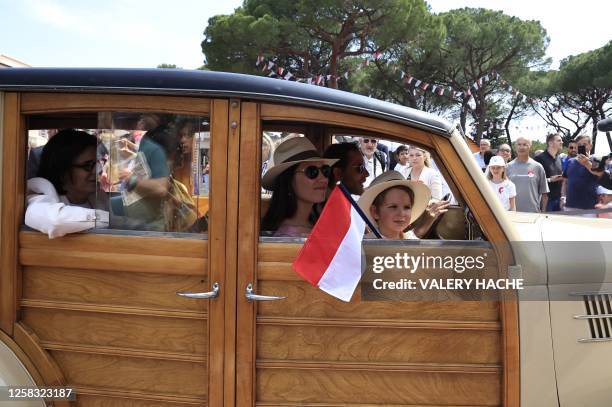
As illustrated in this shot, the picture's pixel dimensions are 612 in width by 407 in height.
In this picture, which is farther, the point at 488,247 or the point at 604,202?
the point at 604,202

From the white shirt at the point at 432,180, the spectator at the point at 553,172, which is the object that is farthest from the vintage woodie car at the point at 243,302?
the spectator at the point at 553,172

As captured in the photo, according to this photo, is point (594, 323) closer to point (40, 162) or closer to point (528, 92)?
point (40, 162)

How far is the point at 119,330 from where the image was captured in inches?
82.7

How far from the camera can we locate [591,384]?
2105 mm

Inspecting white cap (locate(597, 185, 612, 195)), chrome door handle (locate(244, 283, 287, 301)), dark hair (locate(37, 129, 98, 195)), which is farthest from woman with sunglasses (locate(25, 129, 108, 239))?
white cap (locate(597, 185, 612, 195))

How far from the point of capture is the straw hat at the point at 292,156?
96.3 inches

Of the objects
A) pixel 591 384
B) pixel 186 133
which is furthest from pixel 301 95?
pixel 591 384

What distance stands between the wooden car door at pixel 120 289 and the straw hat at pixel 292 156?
1.44 feet

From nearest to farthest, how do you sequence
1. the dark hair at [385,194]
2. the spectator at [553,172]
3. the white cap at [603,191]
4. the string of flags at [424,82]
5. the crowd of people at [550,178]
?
the dark hair at [385,194]
the crowd of people at [550,178]
the white cap at [603,191]
the spectator at [553,172]
the string of flags at [424,82]

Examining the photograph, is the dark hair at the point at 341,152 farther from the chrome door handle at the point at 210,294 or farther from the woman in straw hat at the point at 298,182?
the chrome door handle at the point at 210,294

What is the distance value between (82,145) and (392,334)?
5.51ft

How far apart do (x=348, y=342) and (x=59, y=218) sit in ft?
4.09

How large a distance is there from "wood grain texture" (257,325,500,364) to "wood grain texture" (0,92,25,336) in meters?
1.02

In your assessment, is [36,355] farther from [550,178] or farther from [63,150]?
[550,178]
